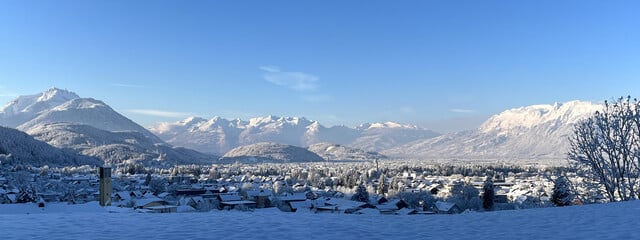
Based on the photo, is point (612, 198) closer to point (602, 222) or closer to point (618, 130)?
point (618, 130)

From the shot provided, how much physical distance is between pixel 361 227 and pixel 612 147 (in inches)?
604

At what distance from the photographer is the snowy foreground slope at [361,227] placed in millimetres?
10281

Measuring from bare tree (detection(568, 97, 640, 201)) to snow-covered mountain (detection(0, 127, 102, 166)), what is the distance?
408ft

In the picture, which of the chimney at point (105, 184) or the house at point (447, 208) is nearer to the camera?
the chimney at point (105, 184)

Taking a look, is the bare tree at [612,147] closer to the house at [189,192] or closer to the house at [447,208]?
the house at [447,208]

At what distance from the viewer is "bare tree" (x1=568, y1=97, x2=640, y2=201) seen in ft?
71.6

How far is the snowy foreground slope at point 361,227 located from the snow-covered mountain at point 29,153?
4853 inches

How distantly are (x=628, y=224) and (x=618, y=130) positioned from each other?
13.7 m

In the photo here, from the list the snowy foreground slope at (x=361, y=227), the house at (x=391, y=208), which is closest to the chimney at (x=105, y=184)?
the snowy foreground slope at (x=361, y=227)

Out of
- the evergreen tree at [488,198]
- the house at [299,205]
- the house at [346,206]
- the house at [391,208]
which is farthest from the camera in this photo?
the evergreen tree at [488,198]

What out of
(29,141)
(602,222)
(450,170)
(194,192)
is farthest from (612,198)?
(29,141)

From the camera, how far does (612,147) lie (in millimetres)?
22016

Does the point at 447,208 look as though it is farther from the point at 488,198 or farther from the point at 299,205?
the point at 299,205

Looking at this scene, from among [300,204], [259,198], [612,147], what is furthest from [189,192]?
[612,147]
